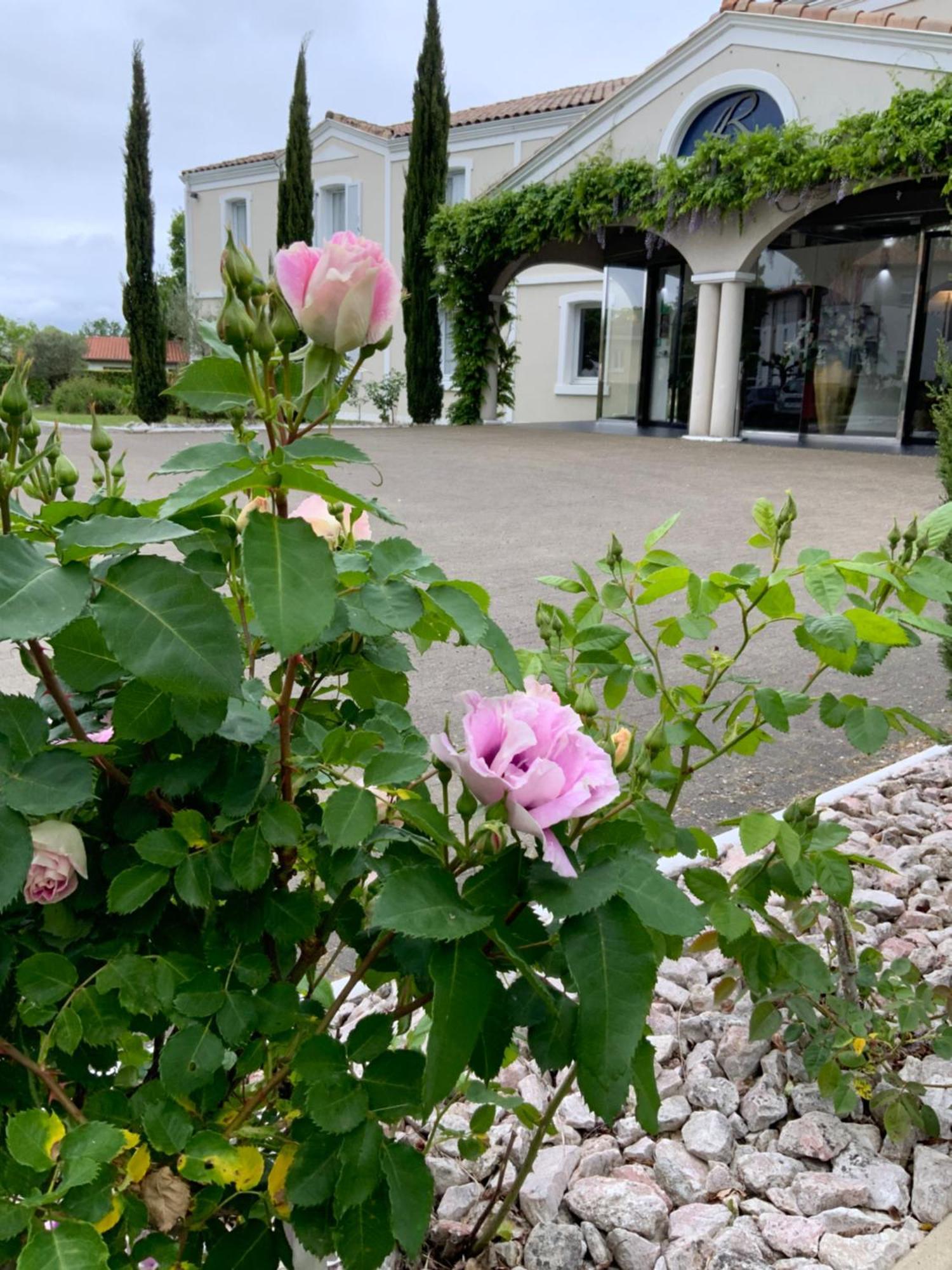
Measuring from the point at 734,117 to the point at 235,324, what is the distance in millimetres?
13631

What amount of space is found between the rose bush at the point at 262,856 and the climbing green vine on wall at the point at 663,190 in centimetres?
1101

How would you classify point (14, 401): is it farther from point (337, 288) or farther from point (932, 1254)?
point (932, 1254)

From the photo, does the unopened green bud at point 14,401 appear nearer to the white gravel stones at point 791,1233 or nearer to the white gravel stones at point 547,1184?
the white gravel stones at point 547,1184

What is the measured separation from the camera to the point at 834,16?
11875 millimetres

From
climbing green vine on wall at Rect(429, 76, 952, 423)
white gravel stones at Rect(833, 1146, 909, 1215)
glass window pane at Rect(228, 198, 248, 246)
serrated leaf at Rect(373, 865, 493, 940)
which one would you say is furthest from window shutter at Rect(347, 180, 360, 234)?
serrated leaf at Rect(373, 865, 493, 940)

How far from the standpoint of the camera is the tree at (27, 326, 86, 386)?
31531 millimetres

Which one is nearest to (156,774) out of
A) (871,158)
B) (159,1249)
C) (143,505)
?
(143,505)

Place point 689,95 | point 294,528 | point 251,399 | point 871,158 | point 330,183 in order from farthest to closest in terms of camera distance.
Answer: point 330,183 < point 689,95 < point 871,158 < point 251,399 < point 294,528

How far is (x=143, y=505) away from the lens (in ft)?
3.07

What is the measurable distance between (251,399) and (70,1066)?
0.64 m

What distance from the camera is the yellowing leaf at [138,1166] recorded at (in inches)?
35.5

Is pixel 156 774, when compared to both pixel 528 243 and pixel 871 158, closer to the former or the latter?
pixel 871 158

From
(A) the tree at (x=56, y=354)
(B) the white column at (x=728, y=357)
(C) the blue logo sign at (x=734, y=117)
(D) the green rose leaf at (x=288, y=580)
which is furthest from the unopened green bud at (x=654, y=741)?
(A) the tree at (x=56, y=354)

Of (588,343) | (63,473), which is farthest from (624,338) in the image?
(63,473)
